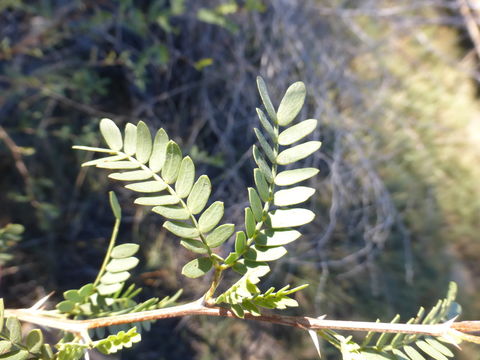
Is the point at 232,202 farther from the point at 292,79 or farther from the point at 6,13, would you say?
the point at 6,13

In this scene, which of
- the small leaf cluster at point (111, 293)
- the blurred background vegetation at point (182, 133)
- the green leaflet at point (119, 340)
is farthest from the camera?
the blurred background vegetation at point (182, 133)

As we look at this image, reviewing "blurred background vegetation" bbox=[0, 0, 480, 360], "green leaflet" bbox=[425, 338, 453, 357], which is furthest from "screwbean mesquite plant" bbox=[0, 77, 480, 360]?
"blurred background vegetation" bbox=[0, 0, 480, 360]

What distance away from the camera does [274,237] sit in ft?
1.48

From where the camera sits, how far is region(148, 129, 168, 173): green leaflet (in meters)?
0.46

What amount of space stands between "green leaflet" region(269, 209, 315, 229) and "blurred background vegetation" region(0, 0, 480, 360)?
75 centimetres

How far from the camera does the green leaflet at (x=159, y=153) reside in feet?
1.52

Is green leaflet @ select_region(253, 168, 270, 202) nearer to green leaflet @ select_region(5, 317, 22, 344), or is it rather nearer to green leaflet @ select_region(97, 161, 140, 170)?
green leaflet @ select_region(97, 161, 140, 170)

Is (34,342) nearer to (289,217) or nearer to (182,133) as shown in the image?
(289,217)

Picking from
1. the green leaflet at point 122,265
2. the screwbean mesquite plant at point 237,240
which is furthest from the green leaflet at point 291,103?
the green leaflet at point 122,265

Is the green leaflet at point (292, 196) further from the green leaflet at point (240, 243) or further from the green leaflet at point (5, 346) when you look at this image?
the green leaflet at point (5, 346)

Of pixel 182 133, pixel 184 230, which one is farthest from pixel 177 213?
pixel 182 133

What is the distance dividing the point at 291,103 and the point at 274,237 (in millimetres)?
121

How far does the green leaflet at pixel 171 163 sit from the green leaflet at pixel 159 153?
1cm

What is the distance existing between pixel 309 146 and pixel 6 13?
1153 mm
